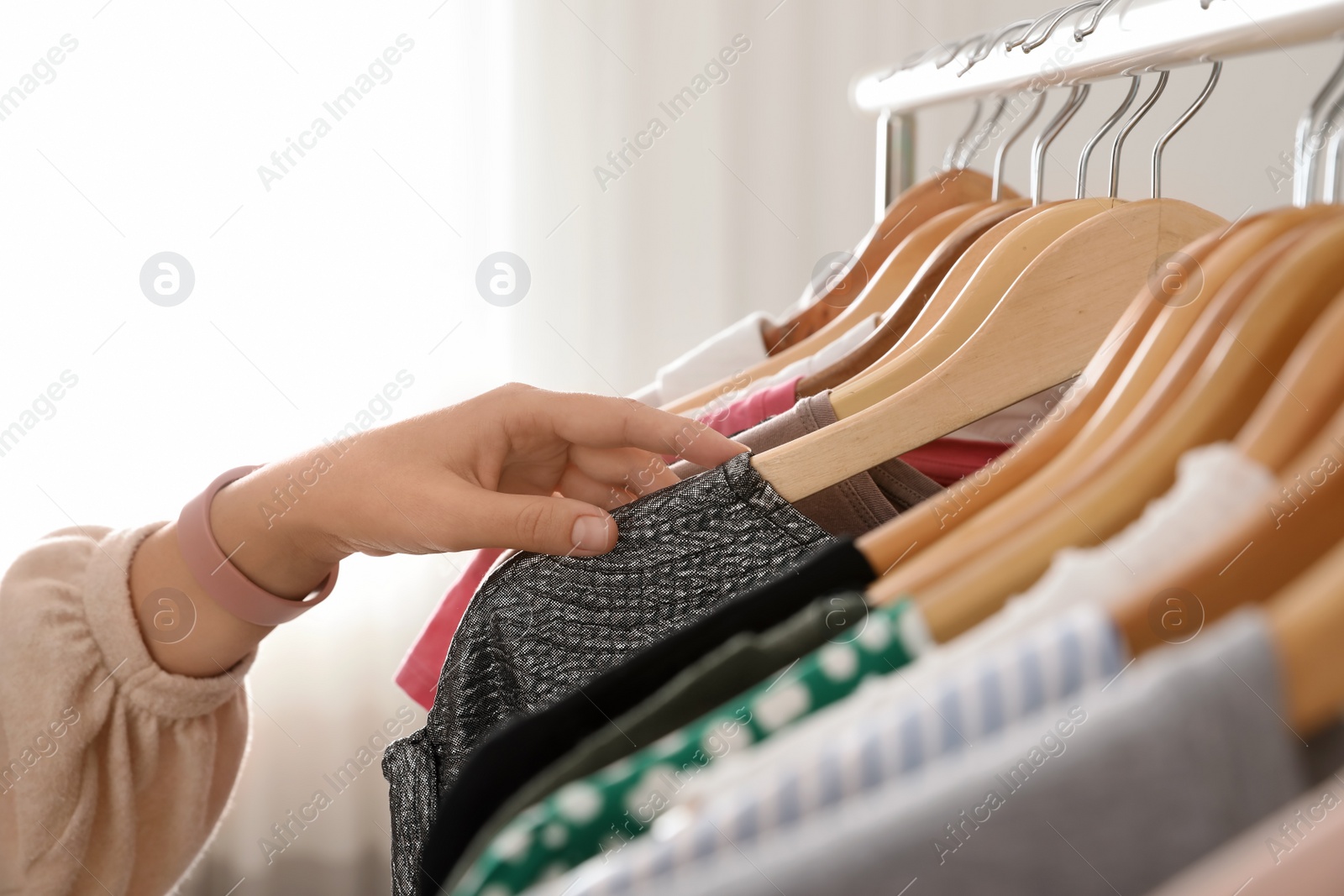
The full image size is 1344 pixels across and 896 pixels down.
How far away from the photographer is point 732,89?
1780mm

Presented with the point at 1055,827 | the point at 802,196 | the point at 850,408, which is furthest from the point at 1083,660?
the point at 802,196

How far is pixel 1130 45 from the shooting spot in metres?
0.54

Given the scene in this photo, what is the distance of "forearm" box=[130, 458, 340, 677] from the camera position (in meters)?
0.62

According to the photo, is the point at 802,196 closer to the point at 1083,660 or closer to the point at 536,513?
the point at 536,513

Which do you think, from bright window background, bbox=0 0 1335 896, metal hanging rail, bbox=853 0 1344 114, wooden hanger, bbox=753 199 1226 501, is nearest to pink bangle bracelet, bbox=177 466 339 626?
wooden hanger, bbox=753 199 1226 501

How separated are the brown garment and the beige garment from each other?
12.6 inches

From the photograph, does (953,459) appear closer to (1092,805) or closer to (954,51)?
(954,51)

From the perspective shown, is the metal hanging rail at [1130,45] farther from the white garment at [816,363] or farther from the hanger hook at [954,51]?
the white garment at [816,363]

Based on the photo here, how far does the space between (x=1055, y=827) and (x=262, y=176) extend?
69.5 inches

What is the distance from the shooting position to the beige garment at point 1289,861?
20 cm

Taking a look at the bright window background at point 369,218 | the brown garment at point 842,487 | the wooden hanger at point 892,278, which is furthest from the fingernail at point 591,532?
the bright window background at point 369,218

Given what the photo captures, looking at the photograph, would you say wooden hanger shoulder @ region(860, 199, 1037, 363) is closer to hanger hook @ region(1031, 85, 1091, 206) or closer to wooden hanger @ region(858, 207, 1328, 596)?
hanger hook @ region(1031, 85, 1091, 206)

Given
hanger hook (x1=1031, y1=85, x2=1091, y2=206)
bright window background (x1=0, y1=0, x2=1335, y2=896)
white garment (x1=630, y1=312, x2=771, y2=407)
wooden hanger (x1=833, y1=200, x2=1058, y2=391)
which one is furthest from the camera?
bright window background (x1=0, y1=0, x2=1335, y2=896)

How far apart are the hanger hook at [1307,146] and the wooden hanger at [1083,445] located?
139 millimetres
